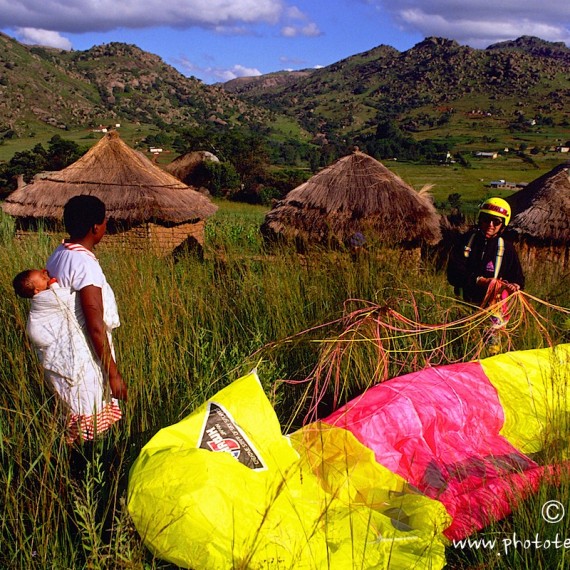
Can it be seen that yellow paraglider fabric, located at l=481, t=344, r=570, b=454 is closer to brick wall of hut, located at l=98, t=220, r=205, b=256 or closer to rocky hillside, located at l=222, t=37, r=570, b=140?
brick wall of hut, located at l=98, t=220, r=205, b=256

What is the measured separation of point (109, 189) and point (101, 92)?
8565 centimetres

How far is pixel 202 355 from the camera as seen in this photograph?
2.79 m

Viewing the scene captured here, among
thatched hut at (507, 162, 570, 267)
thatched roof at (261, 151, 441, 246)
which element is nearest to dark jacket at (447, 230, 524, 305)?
thatched roof at (261, 151, 441, 246)

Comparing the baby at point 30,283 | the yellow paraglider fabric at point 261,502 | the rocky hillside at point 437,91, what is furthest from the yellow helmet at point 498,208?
the rocky hillside at point 437,91

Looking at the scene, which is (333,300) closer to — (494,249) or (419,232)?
(494,249)

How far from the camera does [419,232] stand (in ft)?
28.8

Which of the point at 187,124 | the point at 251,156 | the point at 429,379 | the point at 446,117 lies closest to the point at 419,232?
the point at 429,379

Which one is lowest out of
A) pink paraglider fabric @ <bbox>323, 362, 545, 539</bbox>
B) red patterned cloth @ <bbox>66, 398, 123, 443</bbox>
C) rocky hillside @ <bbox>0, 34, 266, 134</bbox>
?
pink paraglider fabric @ <bbox>323, 362, 545, 539</bbox>

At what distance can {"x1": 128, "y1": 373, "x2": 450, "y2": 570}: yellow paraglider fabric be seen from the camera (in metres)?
1.56

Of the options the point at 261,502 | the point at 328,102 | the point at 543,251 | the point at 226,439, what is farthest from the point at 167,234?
the point at 328,102

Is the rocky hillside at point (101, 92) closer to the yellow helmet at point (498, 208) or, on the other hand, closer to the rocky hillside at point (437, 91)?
the rocky hillside at point (437, 91)

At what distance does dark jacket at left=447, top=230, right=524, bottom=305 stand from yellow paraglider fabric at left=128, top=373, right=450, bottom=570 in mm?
1785

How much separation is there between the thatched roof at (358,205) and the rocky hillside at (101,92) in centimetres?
6106

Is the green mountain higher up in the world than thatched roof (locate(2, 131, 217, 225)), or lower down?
higher up
